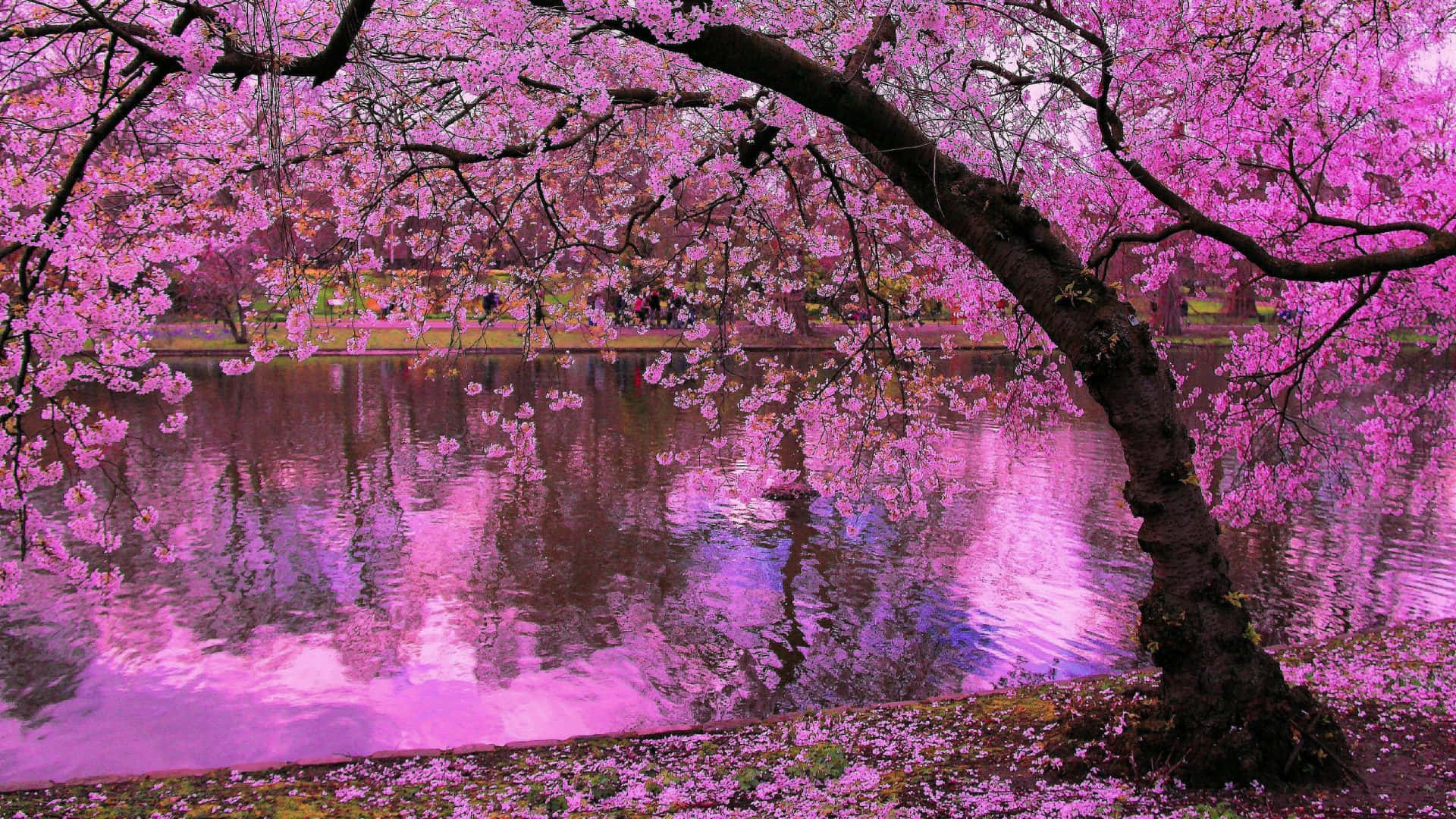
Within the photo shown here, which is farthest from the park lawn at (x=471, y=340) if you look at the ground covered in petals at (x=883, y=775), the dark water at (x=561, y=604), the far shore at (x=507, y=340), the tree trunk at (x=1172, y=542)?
the tree trunk at (x=1172, y=542)

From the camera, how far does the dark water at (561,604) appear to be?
26.2 ft

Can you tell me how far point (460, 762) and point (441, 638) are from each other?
3.37m

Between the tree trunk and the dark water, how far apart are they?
380 cm

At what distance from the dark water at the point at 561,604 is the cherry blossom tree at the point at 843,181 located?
1519 mm

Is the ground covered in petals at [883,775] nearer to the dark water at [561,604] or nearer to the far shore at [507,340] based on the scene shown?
the dark water at [561,604]

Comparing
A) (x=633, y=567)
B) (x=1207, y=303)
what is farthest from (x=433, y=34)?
(x=1207, y=303)

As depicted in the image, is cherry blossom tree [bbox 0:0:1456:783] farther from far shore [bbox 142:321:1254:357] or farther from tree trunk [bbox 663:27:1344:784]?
far shore [bbox 142:321:1254:357]

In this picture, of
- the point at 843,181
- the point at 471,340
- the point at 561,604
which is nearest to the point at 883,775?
the point at 843,181

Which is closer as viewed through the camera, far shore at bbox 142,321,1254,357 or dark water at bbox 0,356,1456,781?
dark water at bbox 0,356,1456,781

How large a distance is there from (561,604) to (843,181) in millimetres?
5606

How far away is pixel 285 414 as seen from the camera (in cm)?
2358

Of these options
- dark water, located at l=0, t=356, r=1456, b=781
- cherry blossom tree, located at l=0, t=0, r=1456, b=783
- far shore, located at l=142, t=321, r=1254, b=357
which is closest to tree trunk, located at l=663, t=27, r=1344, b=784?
cherry blossom tree, located at l=0, t=0, r=1456, b=783

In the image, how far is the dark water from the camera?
7980 millimetres

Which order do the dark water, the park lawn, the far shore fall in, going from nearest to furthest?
the dark water < the far shore < the park lawn
